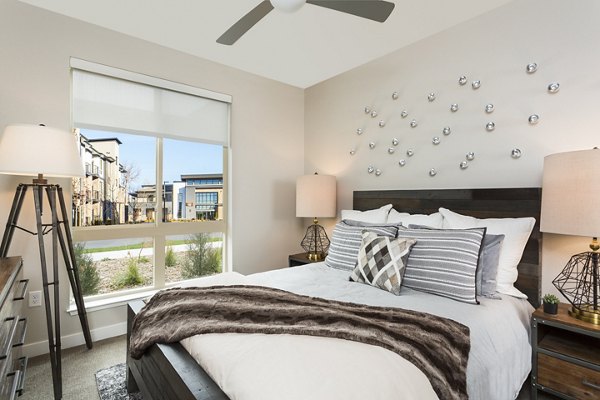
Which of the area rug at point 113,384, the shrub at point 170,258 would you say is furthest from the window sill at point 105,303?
the area rug at point 113,384

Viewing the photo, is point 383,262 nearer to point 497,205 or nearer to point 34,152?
point 497,205

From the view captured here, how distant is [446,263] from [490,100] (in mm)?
1364

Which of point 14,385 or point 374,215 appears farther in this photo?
point 374,215

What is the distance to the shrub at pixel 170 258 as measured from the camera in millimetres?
3207

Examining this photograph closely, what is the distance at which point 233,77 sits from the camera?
138 inches

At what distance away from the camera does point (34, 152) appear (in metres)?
2.01

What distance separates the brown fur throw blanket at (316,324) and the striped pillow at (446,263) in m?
0.40

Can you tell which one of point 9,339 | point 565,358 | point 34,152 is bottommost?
point 565,358

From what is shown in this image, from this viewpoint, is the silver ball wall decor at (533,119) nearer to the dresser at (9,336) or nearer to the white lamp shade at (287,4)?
the white lamp shade at (287,4)

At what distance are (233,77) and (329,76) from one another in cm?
110

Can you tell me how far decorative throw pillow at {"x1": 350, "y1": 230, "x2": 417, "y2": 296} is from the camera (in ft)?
6.34

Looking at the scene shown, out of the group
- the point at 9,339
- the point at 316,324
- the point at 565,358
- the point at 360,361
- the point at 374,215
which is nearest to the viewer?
the point at 360,361

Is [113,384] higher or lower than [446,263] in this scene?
lower

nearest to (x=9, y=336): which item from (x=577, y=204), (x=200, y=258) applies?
(x=200, y=258)
